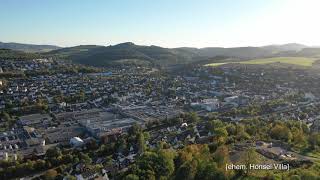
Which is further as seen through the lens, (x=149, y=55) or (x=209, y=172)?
(x=149, y=55)

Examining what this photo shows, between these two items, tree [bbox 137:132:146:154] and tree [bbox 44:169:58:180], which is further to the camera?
tree [bbox 137:132:146:154]

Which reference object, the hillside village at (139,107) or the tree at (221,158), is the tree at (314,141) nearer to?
the hillside village at (139,107)

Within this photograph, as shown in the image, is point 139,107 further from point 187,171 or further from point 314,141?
point 187,171

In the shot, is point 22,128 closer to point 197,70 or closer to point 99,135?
point 99,135

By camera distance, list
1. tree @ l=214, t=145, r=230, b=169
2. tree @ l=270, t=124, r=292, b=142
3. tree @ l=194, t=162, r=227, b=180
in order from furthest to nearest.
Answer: tree @ l=270, t=124, r=292, b=142 → tree @ l=214, t=145, r=230, b=169 → tree @ l=194, t=162, r=227, b=180

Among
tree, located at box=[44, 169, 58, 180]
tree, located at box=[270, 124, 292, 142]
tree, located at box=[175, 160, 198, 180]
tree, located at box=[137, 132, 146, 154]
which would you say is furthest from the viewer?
tree, located at box=[270, 124, 292, 142]

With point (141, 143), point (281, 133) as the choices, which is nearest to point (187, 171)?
point (141, 143)

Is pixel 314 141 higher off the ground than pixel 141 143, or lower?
higher

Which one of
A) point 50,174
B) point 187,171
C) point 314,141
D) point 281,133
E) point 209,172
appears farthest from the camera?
point 281,133

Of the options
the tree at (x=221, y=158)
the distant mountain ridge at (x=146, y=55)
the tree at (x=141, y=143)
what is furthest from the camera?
the distant mountain ridge at (x=146, y=55)

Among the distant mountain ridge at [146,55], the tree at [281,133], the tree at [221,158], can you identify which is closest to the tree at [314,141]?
the tree at [281,133]

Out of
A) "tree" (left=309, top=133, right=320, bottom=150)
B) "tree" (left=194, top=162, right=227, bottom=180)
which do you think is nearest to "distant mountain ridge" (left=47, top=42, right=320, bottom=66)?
"tree" (left=309, top=133, right=320, bottom=150)

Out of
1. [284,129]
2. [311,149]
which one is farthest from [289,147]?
[284,129]

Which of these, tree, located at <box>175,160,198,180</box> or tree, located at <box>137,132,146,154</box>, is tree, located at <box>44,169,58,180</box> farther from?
tree, located at <box>175,160,198,180</box>
